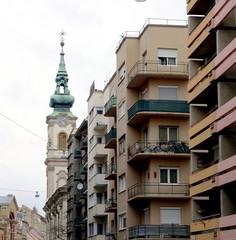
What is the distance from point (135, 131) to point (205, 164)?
13.3 m

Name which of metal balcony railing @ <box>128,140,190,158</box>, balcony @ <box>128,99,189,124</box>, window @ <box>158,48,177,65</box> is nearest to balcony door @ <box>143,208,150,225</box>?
metal balcony railing @ <box>128,140,190,158</box>

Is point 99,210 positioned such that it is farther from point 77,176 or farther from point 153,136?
point 77,176

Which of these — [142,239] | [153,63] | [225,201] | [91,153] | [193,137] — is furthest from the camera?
[91,153]

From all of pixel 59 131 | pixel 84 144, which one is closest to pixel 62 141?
pixel 59 131

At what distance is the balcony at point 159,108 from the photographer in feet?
180

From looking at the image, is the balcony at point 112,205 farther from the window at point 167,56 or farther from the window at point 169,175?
the window at point 167,56

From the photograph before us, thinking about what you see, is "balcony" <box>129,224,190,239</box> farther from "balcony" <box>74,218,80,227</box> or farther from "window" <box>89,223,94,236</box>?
"balcony" <box>74,218,80,227</box>

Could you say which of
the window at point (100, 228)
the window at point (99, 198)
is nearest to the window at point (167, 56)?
the window at point (99, 198)

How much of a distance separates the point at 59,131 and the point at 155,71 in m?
109

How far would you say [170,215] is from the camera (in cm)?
5447

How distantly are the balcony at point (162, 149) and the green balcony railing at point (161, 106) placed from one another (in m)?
2.33

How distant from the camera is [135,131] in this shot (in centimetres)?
5859

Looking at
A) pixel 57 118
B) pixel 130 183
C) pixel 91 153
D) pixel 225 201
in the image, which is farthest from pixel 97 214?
pixel 57 118

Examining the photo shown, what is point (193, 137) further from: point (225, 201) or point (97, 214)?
point (97, 214)
